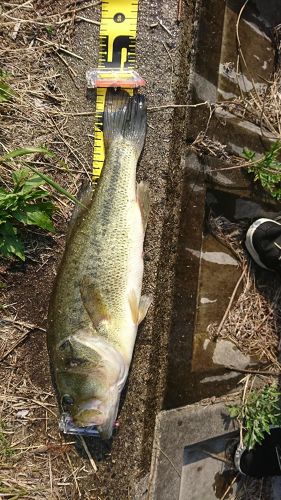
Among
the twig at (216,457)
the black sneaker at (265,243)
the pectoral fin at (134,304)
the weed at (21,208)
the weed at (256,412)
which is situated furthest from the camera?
the twig at (216,457)

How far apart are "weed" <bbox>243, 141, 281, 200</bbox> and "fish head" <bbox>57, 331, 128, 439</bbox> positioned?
1.94m

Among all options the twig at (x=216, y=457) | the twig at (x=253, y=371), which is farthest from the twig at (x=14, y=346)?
the twig at (x=216, y=457)

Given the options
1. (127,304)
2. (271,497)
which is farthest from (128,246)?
(271,497)

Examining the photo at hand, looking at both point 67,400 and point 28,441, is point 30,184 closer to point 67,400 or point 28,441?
point 67,400

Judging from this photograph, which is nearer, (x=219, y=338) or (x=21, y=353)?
(x=21, y=353)

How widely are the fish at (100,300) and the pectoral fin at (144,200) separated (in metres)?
0.08

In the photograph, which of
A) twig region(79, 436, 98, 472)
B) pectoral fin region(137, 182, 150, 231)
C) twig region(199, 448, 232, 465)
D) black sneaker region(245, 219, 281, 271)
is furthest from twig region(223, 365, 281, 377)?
pectoral fin region(137, 182, 150, 231)

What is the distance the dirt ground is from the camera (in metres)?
3.73

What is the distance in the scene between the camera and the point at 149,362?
373 cm

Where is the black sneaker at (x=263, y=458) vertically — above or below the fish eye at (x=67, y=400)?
below

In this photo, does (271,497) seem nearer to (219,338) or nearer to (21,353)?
(219,338)

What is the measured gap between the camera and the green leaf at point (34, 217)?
3768 mm

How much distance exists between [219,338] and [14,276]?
74.9 inches

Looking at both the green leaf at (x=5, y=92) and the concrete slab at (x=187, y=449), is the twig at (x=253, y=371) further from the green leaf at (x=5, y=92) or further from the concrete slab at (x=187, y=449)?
the green leaf at (x=5, y=92)
